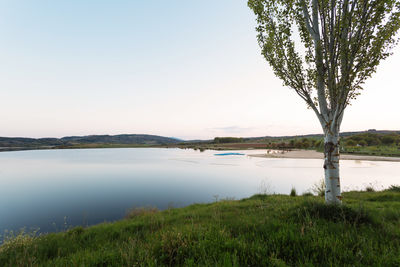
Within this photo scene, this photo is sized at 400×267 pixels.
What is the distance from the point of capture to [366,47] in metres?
5.97

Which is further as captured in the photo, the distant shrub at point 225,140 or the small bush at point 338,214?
the distant shrub at point 225,140

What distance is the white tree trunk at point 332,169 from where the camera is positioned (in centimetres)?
576

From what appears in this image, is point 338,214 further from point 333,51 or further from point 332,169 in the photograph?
point 333,51

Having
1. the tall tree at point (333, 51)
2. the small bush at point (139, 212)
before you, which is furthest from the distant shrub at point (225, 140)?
the tall tree at point (333, 51)

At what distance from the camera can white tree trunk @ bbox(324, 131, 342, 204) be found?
5.76 metres

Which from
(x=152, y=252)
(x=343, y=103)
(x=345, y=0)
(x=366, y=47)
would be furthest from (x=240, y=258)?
(x=345, y=0)

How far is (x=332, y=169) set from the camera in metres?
5.80

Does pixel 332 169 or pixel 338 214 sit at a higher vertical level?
pixel 332 169

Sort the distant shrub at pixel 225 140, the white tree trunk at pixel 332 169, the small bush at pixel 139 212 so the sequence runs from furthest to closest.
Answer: the distant shrub at pixel 225 140 → the small bush at pixel 139 212 → the white tree trunk at pixel 332 169

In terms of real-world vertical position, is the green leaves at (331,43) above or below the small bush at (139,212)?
above

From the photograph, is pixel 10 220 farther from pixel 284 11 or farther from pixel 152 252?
pixel 284 11

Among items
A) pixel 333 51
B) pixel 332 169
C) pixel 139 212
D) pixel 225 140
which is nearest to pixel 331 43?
pixel 333 51

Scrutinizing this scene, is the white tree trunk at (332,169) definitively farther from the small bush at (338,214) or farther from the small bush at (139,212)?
the small bush at (139,212)

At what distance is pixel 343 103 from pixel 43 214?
789 inches
